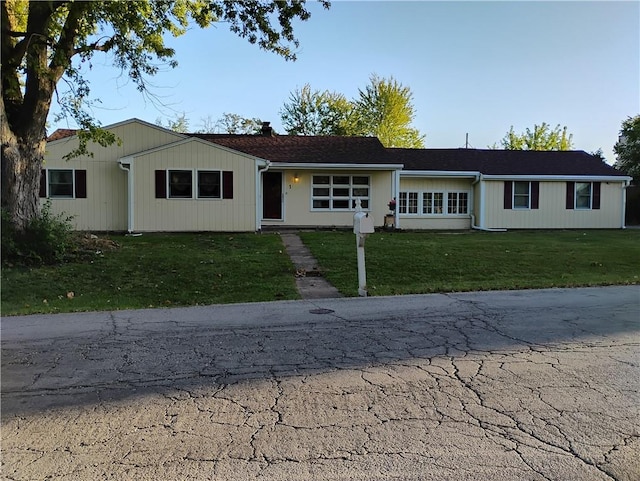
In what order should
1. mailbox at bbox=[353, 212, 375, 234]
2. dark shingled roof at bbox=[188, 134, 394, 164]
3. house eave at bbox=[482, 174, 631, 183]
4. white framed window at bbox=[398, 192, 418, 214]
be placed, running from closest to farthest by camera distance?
mailbox at bbox=[353, 212, 375, 234] → dark shingled roof at bbox=[188, 134, 394, 164] → house eave at bbox=[482, 174, 631, 183] → white framed window at bbox=[398, 192, 418, 214]

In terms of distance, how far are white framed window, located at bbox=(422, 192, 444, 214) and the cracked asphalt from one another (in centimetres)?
1630

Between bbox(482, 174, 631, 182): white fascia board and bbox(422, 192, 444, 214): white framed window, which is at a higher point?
bbox(482, 174, 631, 182): white fascia board

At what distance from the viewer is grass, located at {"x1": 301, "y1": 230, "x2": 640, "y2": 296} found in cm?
1078

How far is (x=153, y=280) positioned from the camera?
10992 millimetres

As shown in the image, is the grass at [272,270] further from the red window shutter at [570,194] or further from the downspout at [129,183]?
the red window shutter at [570,194]

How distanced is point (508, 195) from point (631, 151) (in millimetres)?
15099

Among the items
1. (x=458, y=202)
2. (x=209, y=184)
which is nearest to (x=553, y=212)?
(x=458, y=202)

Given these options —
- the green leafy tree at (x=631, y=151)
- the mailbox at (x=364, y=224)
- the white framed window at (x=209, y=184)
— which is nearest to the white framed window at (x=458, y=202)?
the white framed window at (x=209, y=184)

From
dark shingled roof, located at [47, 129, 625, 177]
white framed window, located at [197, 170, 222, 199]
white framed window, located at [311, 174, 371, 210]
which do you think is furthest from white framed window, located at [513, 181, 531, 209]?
white framed window, located at [197, 170, 222, 199]

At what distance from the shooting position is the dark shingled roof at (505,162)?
23281 millimetres

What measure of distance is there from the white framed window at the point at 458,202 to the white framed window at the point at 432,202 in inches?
15.9

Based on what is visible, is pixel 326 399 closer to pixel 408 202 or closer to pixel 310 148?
pixel 310 148

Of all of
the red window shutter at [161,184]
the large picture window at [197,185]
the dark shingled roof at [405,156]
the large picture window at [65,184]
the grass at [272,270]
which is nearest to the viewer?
the grass at [272,270]

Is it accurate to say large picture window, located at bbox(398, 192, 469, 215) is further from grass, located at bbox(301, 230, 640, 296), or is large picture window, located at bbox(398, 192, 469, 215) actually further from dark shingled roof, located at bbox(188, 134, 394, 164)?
grass, located at bbox(301, 230, 640, 296)
